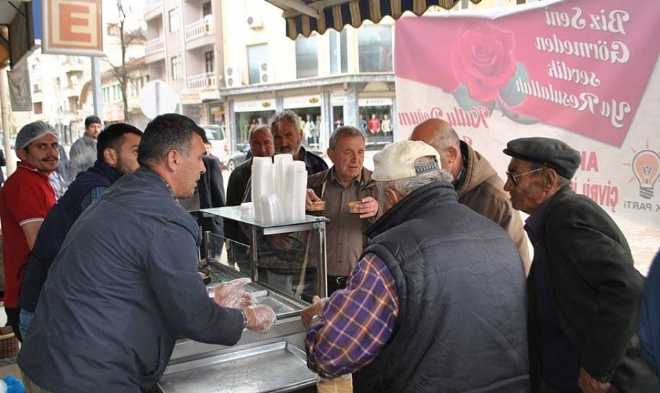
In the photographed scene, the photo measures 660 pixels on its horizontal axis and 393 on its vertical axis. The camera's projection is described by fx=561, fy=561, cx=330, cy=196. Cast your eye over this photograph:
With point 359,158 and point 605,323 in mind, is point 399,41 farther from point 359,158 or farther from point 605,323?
point 605,323

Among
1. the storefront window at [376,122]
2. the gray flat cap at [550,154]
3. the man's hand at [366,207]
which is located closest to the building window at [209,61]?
the storefront window at [376,122]

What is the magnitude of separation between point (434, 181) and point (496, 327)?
1.48 feet

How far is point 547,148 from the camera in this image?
6.70 ft

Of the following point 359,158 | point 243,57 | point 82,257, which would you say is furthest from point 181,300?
point 243,57

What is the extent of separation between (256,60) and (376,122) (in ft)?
23.7

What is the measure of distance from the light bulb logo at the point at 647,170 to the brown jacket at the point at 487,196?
0.83 meters

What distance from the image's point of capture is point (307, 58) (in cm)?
2427

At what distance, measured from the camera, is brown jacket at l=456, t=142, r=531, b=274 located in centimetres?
258

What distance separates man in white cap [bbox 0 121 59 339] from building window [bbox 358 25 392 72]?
2022 cm

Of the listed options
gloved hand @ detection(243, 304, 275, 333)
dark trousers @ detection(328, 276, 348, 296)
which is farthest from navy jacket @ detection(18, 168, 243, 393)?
dark trousers @ detection(328, 276, 348, 296)

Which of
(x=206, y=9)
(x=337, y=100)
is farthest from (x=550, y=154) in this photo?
(x=206, y=9)

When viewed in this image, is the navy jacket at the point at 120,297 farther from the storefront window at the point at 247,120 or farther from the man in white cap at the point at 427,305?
the storefront window at the point at 247,120

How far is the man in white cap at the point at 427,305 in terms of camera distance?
1.48m

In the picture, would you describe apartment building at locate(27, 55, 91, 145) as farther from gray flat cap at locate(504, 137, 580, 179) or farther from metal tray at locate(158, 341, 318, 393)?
gray flat cap at locate(504, 137, 580, 179)
